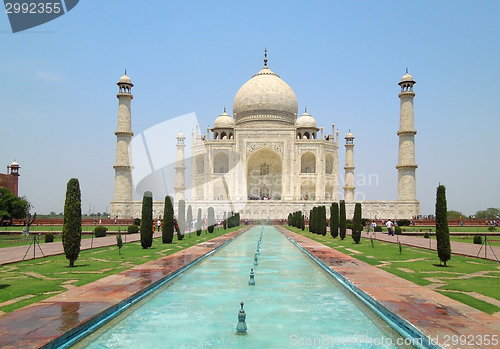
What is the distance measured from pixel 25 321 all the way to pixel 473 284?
5648 millimetres

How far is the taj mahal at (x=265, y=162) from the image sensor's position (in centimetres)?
3078

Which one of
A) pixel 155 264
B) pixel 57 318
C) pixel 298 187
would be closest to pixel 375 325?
pixel 57 318

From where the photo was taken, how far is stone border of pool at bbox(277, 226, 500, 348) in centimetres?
352

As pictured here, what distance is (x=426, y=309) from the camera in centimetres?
432

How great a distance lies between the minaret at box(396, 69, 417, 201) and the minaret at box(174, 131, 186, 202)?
16.7m

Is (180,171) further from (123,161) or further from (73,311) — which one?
(73,311)

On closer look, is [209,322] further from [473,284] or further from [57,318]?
[473,284]

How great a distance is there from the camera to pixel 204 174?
35.6 m

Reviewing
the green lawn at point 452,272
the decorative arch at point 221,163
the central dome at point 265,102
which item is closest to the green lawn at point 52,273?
the green lawn at point 452,272

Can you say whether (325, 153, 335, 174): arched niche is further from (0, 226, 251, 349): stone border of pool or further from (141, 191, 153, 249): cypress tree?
(0, 226, 251, 349): stone border of pool

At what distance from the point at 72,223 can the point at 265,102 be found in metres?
31.9

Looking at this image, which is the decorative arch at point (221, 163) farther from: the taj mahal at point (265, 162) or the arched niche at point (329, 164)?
the arched niche at point (329, 164)

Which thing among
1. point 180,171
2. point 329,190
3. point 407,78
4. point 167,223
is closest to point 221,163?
point 180,171

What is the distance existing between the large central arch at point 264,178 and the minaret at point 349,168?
18.5ft
